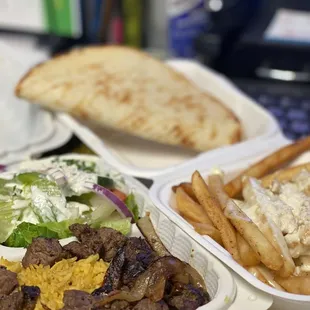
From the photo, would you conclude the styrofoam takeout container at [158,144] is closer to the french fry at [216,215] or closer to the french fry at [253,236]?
the french fry at [216,215]

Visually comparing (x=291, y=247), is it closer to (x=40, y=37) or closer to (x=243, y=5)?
(x=243, y=5)

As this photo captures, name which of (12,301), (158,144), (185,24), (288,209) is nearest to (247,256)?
(288,209)

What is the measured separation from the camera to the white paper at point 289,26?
10.4 ft

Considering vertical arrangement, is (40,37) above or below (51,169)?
below

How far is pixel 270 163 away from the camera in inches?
79.1

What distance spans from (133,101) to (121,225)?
853 millimetres

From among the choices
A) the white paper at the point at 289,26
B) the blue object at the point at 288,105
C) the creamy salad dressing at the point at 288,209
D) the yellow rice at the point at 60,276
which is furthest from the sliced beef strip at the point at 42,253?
the white paper at the point at 289,26

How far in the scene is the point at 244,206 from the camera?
1758 millimetres

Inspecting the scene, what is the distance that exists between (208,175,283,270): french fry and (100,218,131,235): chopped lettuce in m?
0.29

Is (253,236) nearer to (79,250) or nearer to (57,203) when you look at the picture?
(79,250)

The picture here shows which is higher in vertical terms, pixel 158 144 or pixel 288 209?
pixel 288 209

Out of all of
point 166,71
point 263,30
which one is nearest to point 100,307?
point 166,71

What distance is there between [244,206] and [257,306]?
35cm

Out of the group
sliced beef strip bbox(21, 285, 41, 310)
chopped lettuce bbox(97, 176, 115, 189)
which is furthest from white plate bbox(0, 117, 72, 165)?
sliced beef strip bbox(21, 285, 41, 310)
